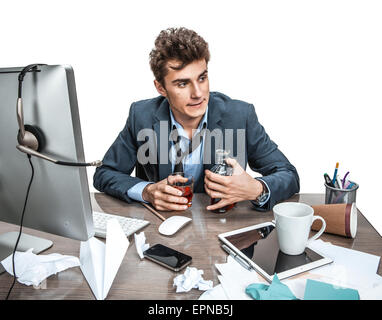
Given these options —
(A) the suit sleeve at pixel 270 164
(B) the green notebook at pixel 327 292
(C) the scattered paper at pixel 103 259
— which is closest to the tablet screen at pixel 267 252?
(B) the green notebook at pixel 327 292

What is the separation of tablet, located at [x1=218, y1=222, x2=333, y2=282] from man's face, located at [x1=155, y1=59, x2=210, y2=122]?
0.78 m

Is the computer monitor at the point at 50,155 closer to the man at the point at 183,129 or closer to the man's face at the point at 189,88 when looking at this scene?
the man at the point at 183,129

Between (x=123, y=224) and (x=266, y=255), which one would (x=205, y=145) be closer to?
(x=123, y=224)

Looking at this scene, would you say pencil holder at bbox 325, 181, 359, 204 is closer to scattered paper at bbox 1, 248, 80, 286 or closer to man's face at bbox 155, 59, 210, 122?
man's face at bbox 155, 59, 210, 122

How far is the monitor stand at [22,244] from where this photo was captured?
3.31ft

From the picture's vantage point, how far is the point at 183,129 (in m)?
1.85

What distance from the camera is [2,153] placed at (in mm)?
905

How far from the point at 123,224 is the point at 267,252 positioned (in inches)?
20.2

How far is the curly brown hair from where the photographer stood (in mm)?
1616

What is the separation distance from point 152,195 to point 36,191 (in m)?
0.52

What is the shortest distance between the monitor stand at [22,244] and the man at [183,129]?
1.48ft

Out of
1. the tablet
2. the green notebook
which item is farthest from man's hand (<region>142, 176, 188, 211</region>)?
the green notebook

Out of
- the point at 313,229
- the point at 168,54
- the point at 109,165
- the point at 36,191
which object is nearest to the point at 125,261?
the point at 36,191

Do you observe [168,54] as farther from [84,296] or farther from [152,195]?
[84,296]
